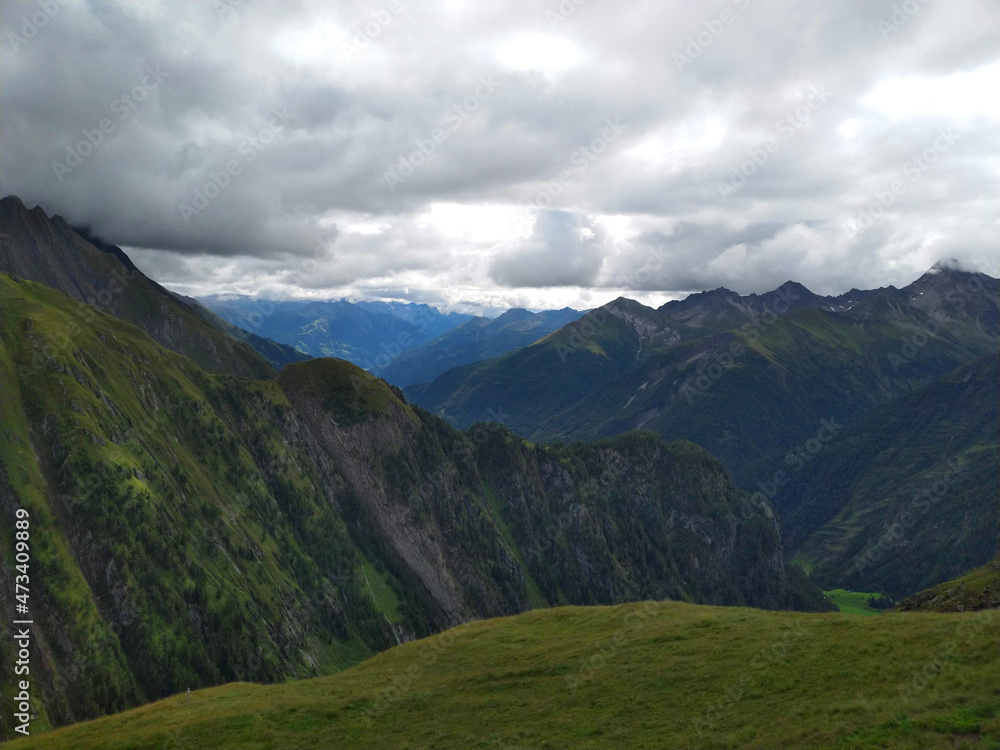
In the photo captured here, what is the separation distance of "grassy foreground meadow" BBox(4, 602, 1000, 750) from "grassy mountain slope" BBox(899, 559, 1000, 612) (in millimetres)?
22081

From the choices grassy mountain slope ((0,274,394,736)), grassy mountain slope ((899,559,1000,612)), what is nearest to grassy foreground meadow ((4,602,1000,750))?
grassy mountain slope ((899,559,1000,612))

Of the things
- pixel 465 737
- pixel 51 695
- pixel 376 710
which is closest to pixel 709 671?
pixel 465 737

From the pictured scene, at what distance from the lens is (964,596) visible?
238 feet

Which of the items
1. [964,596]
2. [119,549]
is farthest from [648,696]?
[119,549]

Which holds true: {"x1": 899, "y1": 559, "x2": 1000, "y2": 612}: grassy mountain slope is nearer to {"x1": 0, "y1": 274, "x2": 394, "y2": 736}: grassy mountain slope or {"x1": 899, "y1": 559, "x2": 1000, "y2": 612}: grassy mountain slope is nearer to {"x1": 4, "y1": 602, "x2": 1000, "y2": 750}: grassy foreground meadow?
{"x1": 4, "y1": 602, "x2": 1000, "y2": 750}: grassy foreground meadow

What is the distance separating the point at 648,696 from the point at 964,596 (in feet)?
161

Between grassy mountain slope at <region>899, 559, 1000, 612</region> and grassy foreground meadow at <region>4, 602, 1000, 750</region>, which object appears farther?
grassy mountain slope at <region>899, 559, 1000, 612</region>

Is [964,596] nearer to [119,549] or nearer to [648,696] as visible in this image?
[648,696]

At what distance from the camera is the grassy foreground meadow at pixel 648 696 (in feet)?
120

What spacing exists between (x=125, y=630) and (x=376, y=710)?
108 meters

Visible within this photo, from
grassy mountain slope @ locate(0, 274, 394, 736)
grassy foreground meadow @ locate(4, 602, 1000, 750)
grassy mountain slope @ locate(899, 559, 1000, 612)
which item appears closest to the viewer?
grassy foreground meadow @ locate(4, 602, 1000, 750)

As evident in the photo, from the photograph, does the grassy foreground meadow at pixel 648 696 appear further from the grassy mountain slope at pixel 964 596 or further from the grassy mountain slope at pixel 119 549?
the grassy mountain slope at pixel 119 549

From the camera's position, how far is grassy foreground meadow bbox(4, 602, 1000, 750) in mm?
36547

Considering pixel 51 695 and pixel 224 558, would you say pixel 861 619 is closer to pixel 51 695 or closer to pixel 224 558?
pixel 51 695
